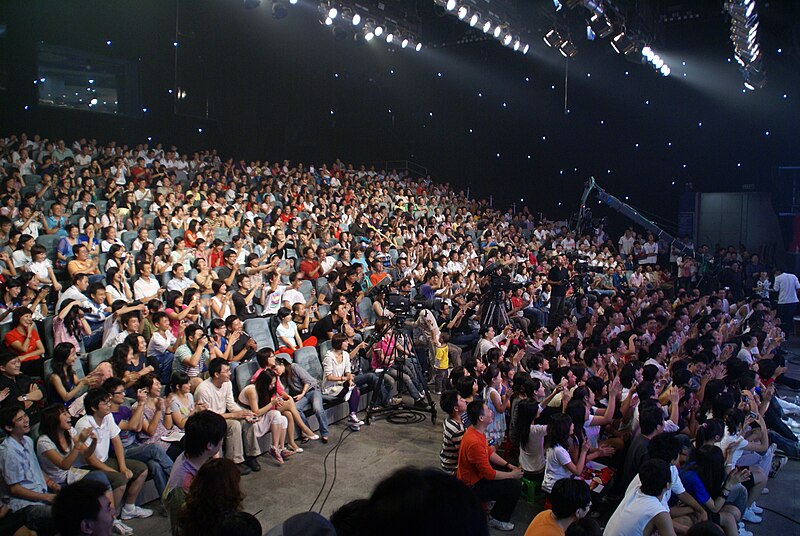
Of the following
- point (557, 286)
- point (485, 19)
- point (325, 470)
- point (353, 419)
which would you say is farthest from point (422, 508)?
point (485, 19)

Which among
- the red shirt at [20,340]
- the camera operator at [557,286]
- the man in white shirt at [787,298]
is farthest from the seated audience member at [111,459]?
the man in white shirt at [787,298]

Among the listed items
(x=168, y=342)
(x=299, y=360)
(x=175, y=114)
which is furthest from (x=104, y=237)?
(x=175, y=114)

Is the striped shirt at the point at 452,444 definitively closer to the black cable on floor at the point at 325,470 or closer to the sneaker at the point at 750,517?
the black cable on floor at the point at 325,470

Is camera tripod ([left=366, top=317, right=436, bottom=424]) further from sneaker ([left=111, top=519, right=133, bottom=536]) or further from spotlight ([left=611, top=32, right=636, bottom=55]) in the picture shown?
spotlight ([left=611, top=32, right=636, bottom=55])

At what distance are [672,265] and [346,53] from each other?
37.6 feet

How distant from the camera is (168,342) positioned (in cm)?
632

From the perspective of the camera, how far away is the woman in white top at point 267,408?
5648 mm

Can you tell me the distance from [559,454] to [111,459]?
3.20 metres

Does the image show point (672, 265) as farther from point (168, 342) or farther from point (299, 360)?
point (168, 342)

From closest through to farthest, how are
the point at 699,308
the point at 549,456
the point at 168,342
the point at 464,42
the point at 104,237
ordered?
the point at 549,456 → the point at 168,342 → the point at 104,237 → the point at 699,308 → the point at 464,42

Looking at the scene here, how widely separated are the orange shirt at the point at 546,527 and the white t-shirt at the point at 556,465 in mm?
1071

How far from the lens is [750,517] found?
476 centimetres

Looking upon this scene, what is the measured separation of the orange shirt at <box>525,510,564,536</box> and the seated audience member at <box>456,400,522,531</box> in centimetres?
104

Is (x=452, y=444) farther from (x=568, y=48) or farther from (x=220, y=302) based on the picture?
(x=568, y=48)
